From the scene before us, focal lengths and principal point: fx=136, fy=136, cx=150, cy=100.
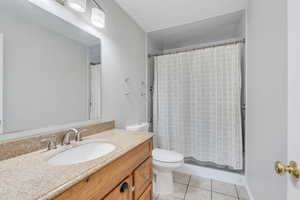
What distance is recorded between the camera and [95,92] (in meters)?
1.36

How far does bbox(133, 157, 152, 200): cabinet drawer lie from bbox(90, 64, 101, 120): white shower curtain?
0.65m

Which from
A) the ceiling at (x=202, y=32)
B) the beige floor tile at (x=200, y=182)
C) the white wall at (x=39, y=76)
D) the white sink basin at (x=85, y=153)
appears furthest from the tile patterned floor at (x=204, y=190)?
the ceiling at (x=202, y=32)

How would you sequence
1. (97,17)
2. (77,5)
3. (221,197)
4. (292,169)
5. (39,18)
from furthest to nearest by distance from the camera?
(221,197) → (97,17) → (77,5) → (39,18) → (292,169)

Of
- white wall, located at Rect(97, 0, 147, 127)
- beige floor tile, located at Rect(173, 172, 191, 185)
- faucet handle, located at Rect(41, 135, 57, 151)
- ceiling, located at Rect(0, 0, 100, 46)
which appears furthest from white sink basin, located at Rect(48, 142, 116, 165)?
beige floor tile, located at Rect(173, 172, 191, 185)

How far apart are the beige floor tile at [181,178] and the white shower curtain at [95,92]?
143cm

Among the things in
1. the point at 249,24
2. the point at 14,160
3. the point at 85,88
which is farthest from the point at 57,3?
the point at 249,24

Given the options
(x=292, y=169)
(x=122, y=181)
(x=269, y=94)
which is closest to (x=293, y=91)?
(x=292, y=169)

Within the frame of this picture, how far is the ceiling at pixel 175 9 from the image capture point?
63.3 inches

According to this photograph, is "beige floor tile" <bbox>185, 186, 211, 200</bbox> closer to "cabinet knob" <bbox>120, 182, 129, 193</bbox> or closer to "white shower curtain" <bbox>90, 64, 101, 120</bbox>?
"cabinet knob" <bbox>120, 182, 129, 193</bbox>

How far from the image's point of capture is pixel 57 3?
103cm

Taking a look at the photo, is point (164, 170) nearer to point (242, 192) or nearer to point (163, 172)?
point (163, 172)

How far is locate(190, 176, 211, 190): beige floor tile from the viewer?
70.2 inches

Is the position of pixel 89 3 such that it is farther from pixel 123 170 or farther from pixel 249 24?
pixel 249 24

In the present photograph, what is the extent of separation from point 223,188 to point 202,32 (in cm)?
235
